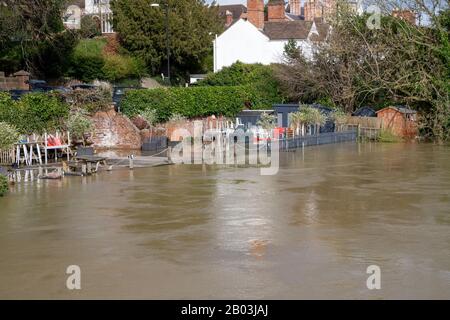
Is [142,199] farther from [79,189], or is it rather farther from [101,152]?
[101,152]

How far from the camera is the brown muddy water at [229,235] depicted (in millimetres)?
9688

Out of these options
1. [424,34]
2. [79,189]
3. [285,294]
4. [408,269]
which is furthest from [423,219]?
[424,34]

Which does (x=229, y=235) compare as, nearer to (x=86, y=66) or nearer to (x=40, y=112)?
(x=40, y=112)

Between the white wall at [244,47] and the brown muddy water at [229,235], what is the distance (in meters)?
29.7

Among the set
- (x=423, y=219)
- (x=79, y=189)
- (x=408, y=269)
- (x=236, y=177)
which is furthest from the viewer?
(x=236, y=177)

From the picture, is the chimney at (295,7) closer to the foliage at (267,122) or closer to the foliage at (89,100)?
the foliage at (267,122)

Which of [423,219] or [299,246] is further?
[423,219]

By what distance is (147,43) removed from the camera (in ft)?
167

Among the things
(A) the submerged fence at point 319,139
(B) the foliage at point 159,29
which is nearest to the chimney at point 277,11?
(B) the foliage at point 159,29

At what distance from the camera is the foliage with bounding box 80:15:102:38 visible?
5553cm

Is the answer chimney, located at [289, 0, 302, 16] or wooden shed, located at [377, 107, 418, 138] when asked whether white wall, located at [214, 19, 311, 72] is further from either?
chimney, located at [289, 0, 302, 16]

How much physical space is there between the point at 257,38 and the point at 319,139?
20597mm

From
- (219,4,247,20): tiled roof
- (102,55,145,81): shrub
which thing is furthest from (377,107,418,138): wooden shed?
(219,4,247,20): tiled roof
